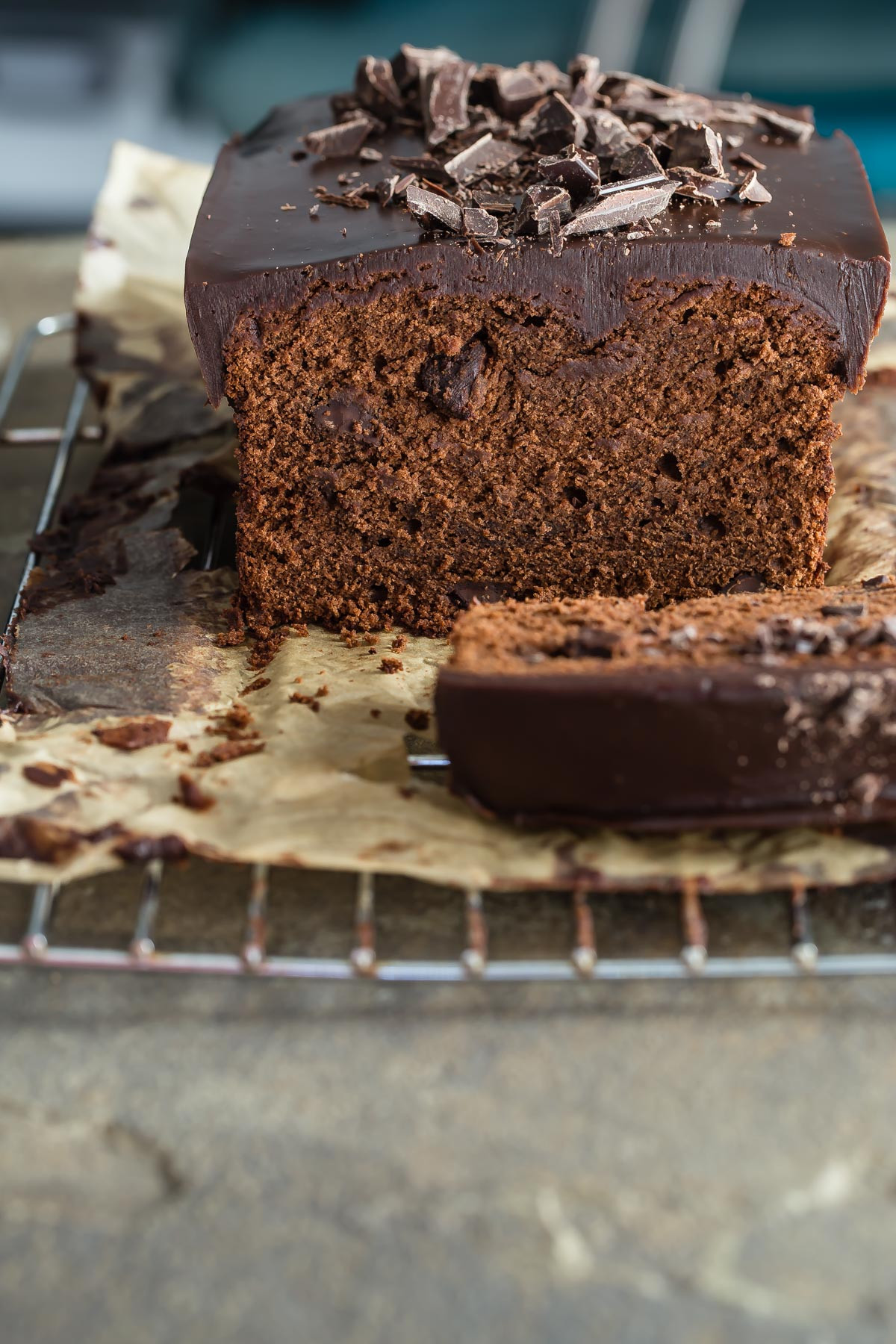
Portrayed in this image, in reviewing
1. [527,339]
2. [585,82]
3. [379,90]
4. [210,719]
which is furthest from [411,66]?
[210,719]

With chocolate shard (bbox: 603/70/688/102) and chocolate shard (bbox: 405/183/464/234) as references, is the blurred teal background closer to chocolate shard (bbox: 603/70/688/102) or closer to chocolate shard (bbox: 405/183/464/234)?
chocolate shard (bbox: 603/70/688/102)

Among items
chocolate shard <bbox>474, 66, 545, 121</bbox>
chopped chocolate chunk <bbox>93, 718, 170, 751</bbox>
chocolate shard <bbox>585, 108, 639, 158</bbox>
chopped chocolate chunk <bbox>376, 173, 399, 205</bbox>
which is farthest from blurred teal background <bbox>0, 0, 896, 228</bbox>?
chopped chocolate chunk <bbox>93, 718, 170, 751</bbox>

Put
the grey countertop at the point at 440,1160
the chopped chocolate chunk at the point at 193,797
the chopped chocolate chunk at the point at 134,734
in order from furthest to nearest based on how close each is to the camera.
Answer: the chopped chocolate chunk at the point at 134,734 < the chopped chocolate chunk at the point at 193,797 < the grey countertop at the point at 440,1160

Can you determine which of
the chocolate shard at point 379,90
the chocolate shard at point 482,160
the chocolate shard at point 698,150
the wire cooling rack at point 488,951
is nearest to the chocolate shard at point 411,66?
the chocolate shard at point 379,90

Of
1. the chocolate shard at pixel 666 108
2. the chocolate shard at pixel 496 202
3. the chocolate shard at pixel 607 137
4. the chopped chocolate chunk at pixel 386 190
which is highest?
the chocolate shard at pixel 666 108

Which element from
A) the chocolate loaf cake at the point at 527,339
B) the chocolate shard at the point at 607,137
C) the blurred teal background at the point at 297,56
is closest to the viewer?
the chocolate loaf cake at the point at 527,339

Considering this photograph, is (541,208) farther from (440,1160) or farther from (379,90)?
(440,1160)

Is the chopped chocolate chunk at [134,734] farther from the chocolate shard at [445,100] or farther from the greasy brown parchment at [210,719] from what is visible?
the chocolate shard at [445,100]
